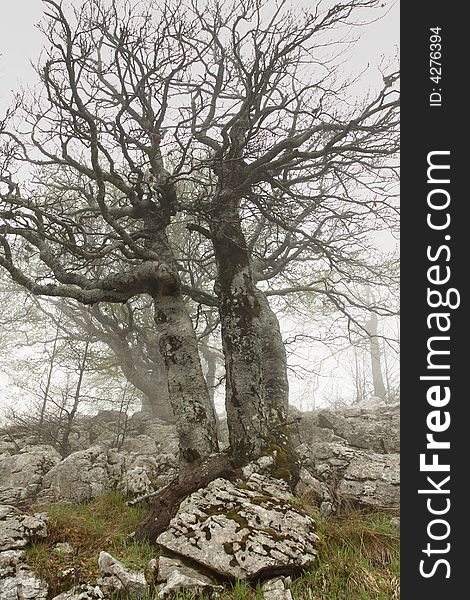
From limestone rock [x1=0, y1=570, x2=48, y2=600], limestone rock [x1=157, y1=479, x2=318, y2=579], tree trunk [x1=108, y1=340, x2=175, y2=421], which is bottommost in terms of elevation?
limestone rock [x1=0, y1=570, x2=48, y2=600]

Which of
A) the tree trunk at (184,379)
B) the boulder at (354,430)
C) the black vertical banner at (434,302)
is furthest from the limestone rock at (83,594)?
the boulder at (354,430)

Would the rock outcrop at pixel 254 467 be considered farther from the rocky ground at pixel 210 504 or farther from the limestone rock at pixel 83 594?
the limestone rock at pixel 83 594

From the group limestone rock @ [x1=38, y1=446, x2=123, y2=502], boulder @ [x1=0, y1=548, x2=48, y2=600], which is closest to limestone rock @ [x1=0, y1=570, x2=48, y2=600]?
boulder @ [x1=0, y1=548, x2=48, y2=600]

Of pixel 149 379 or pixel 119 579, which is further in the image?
pixel 149 379

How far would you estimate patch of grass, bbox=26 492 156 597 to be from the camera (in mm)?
3451

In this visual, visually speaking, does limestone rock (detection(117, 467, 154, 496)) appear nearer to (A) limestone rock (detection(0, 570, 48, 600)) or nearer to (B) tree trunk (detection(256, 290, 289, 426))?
(B) tree trunk (detection(256, 290, 289, 426))

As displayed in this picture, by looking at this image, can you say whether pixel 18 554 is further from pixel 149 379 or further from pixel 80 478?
pixel 149 379

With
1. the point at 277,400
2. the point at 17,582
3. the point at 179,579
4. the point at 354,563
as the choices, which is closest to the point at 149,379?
the point at 277,400

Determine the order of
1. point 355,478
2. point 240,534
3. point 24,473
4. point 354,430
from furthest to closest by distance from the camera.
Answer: point 354,430 → point 24,473 → point 355,478 → point 240,534

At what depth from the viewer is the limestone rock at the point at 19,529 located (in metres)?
3.79

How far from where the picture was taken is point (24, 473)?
21.3 ft

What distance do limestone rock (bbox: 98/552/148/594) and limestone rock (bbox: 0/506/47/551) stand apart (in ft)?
3.08

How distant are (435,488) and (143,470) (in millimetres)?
4544

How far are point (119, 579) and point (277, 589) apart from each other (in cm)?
120
